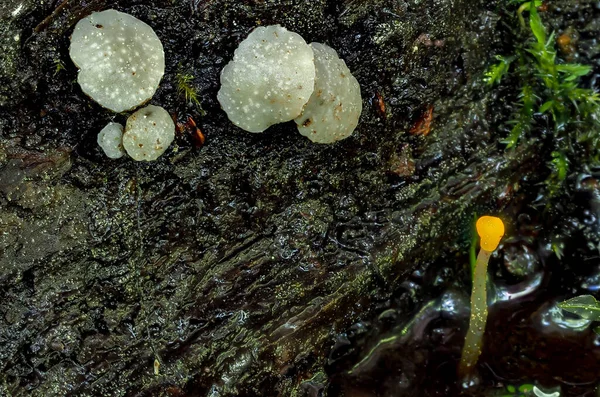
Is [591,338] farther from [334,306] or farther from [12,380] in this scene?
[12,380]

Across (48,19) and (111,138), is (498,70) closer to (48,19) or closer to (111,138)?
(111,138)

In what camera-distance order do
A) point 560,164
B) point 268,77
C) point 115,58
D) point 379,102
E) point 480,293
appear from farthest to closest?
1. point 560,164
2. point 379,102
3. point 480,293
4. point 268,77
5. point 115,58

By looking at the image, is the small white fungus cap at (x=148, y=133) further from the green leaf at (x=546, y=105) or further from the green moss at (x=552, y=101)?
the green leaf at (x=546, y=105)

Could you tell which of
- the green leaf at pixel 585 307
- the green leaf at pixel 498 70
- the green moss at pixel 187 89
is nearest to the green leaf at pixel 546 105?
the green leaf at pixel 498 70

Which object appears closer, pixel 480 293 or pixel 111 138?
pixel 111 138

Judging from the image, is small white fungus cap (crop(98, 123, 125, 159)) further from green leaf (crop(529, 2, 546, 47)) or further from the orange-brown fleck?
green leaf (crop(529, 2, 546, 47))

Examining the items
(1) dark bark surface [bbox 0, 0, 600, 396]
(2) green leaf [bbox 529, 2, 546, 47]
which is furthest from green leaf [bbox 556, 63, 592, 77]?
(1) dark bark surface [bbox 0, 0, 600, 396]

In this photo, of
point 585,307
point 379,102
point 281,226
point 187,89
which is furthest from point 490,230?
point 187,89

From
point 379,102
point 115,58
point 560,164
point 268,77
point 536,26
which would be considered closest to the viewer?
point 115,58
